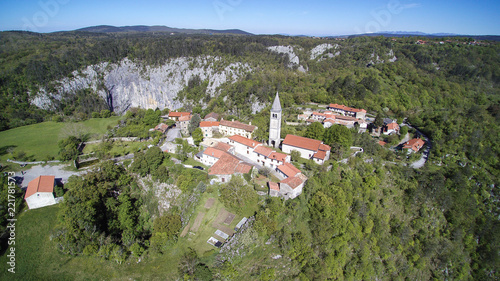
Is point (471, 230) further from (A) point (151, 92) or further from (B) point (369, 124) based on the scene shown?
(A) point (151, 92)

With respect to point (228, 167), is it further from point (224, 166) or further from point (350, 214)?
point (350, 214)

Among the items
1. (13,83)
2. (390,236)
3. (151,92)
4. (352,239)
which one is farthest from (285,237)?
(13,83)

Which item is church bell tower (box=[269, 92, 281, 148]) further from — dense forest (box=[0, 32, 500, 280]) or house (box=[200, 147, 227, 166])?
house (box=[200, 147, 227, 166])

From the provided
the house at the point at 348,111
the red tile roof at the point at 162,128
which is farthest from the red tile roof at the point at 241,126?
the house at the point at 348,111

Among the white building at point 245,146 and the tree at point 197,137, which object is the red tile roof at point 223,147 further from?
the tree at point 197,137

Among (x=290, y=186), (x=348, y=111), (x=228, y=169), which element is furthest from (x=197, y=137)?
(x=348, y=111)

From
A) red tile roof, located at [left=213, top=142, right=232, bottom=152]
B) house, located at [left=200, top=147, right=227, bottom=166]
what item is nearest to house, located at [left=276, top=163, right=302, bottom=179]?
house, located at [left=200, top=147, right=227, bottom=166]
